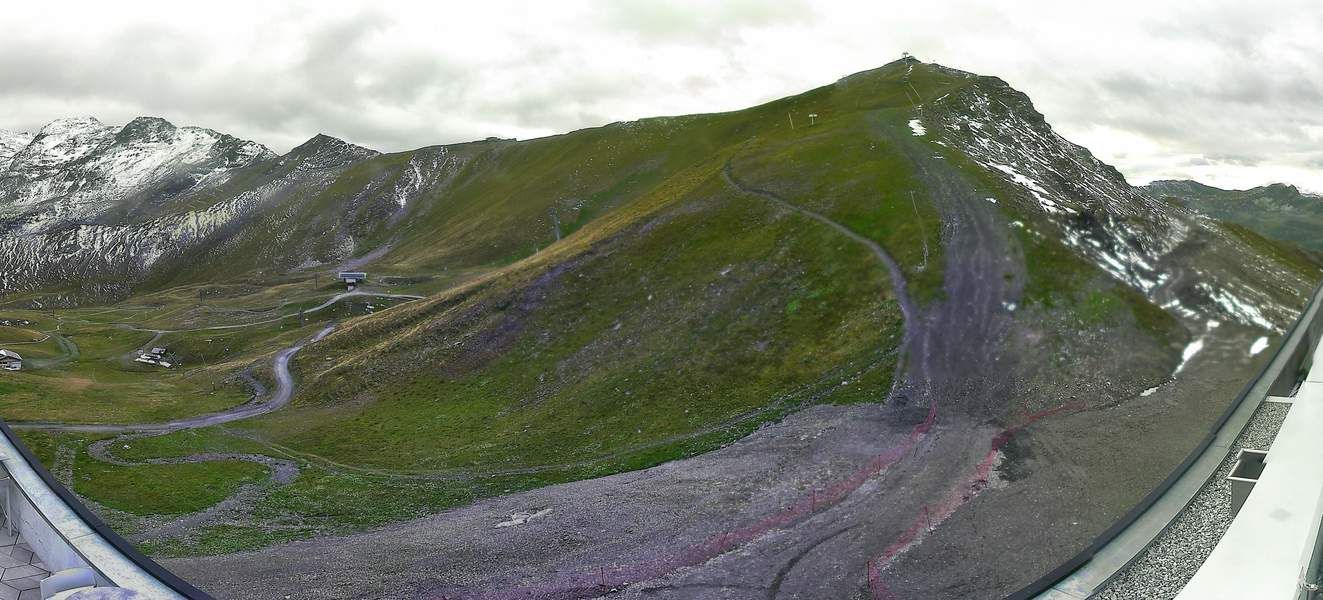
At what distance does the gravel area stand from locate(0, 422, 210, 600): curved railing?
27791mm

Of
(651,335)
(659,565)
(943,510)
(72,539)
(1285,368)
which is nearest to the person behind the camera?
(72,539)

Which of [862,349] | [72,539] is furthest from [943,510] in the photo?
[72,539]

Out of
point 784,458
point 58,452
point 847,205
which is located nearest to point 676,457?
point 784,458

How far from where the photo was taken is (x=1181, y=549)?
1011 inches

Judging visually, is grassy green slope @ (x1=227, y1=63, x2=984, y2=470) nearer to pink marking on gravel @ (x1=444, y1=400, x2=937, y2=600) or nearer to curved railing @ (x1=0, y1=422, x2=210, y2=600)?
pink marking on gravel @ (x1=444, y1=400, x2=937, y2=600)

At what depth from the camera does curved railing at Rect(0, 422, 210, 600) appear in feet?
50.9

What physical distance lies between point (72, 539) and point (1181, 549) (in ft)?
110

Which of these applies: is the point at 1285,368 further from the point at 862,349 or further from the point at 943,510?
the point at 862,349

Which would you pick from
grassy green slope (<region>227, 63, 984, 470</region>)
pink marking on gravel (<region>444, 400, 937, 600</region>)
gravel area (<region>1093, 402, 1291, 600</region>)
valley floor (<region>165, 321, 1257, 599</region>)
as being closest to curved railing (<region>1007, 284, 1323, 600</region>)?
valley floor (<region>165, 321, 1257, 599</region>)

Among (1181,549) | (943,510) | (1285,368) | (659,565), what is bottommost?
(659,565)

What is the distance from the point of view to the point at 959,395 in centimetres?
4747

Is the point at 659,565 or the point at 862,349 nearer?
the point at 659,565

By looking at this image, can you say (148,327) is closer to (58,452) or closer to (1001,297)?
(58,452)

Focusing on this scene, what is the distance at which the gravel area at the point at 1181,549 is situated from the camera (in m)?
Result: 24.2
